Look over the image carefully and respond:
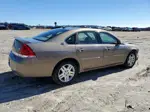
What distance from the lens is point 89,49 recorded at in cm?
622

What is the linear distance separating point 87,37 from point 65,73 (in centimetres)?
132

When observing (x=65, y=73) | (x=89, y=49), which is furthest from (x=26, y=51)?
(x=89, y=49)

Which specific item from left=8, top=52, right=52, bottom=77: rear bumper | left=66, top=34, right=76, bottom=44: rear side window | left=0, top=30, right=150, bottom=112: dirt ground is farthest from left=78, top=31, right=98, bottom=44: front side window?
left=8, top=52, right=52, bottom=77: rear bumper

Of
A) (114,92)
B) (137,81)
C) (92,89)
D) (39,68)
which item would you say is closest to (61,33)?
(39,68)

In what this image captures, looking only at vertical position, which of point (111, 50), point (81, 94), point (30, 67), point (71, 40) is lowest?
point (81, 94)

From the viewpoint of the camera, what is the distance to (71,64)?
5.88m

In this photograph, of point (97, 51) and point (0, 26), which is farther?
point (0, 26)

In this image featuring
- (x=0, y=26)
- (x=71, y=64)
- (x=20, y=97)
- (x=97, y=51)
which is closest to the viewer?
(x=20, y=97)

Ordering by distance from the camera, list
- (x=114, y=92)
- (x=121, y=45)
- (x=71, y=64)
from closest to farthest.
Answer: (x=114, y=92)
(x=71, y=64)
(x=121, y=45)

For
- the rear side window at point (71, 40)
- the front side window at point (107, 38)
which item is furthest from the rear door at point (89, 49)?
the front side window at point (107, 38)

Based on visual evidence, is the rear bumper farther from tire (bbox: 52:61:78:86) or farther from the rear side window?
the rear side window

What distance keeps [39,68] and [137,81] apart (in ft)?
9.35

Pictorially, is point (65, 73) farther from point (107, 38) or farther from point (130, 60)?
point (130, 60)

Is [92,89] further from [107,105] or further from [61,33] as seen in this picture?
[61,33]
